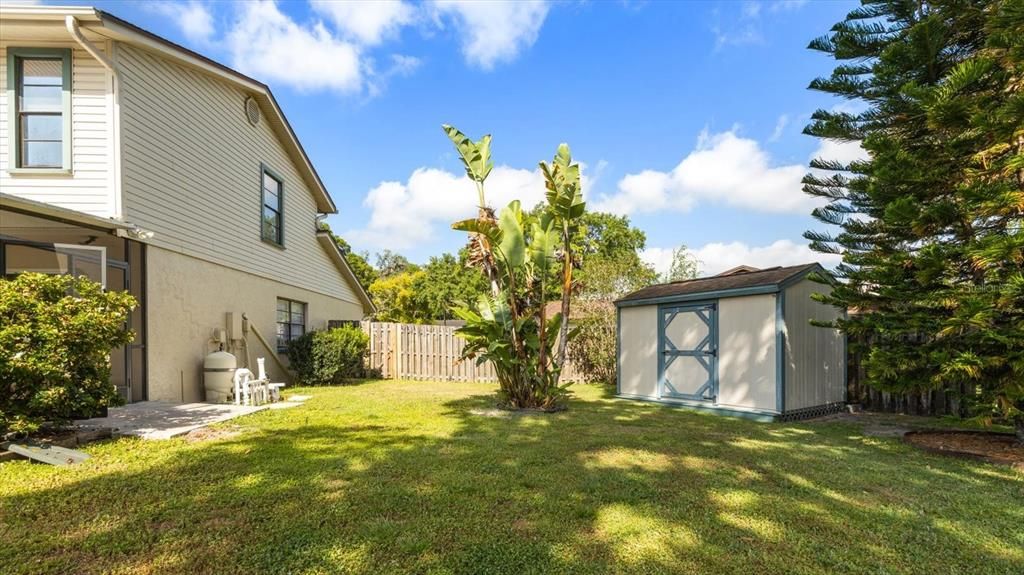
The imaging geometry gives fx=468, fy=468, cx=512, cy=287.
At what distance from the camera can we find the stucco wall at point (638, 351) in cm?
940

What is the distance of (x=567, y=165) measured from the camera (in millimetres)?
7602

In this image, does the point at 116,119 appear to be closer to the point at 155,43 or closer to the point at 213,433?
A: the point at 155,43

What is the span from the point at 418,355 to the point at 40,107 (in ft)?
30.4

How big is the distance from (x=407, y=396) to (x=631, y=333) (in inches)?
190

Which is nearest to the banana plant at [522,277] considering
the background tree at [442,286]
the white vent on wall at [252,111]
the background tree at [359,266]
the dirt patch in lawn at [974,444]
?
the dirt patch in lawn at [974,444]

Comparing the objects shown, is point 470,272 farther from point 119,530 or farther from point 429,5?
point 119,530

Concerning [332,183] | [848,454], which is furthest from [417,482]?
[332,183]

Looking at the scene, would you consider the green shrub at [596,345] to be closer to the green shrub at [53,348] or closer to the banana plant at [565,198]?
the banana plant at [565,198]

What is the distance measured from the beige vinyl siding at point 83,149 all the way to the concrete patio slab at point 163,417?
9.84ft

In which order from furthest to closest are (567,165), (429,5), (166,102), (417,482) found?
(429,5), (166,102), (567,165), (417,482)

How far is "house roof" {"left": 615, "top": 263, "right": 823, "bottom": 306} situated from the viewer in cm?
767

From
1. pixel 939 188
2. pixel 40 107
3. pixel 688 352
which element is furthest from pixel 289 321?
pixel 939 188

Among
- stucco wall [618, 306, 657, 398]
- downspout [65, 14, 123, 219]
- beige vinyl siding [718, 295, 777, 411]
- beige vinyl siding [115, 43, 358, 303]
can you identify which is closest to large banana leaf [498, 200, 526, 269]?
stucco wall [618, 306, 657, 398]

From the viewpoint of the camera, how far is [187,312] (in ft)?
27.6
